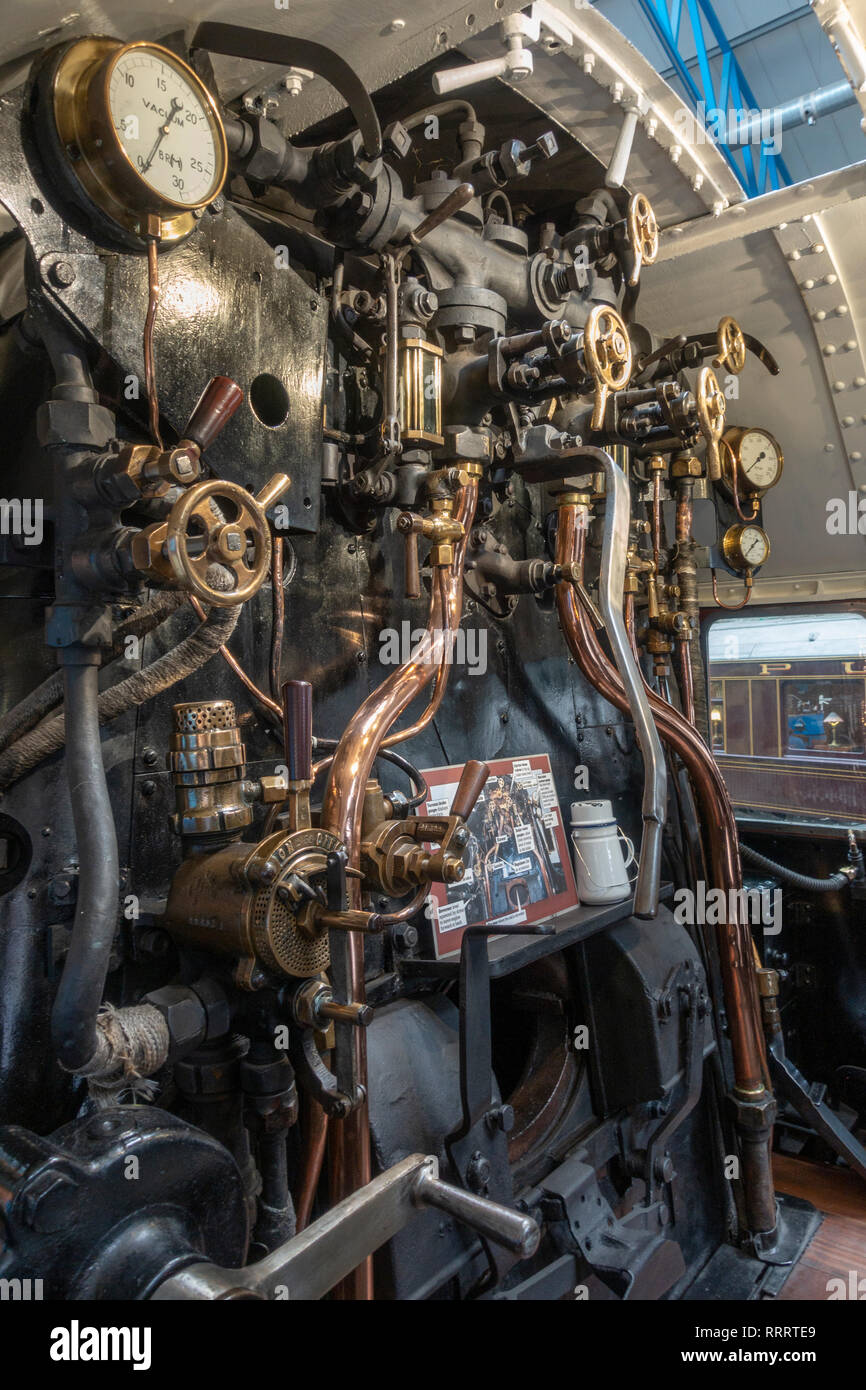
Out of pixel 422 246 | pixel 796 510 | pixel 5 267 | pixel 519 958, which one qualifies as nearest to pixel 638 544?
pixel 796 510

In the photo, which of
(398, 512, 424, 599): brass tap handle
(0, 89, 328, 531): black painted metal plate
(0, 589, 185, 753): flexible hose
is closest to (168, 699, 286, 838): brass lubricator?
(0, 589, 185, 753): flexible hose

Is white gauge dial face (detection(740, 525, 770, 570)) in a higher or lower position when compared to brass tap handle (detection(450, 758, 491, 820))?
higher

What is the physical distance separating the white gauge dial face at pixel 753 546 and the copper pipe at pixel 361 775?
65.4 inches

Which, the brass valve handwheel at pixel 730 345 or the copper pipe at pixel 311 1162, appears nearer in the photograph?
the copper pipe at pixel 311 1162

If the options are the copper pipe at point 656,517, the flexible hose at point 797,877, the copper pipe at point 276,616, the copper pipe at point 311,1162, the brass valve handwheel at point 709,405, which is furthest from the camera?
the flexible hose at point 797,877

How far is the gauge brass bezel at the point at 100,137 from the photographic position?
1.22m

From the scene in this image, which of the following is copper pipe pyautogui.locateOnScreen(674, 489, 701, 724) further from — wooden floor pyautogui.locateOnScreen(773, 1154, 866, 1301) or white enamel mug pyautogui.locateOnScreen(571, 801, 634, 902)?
wooden floor pyautogui.locateOnScreen(773, 1154, 866, 1301)

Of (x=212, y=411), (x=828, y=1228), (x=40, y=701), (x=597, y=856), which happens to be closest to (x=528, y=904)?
(x=597, y=856)

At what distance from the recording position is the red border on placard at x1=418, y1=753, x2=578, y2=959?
6.33 feet

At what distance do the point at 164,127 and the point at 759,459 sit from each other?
8.34 ft

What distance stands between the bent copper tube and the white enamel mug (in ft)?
0.79

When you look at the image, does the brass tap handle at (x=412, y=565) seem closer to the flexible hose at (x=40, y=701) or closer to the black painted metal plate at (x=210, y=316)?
the black painted metal plate at (x=210, y=316)

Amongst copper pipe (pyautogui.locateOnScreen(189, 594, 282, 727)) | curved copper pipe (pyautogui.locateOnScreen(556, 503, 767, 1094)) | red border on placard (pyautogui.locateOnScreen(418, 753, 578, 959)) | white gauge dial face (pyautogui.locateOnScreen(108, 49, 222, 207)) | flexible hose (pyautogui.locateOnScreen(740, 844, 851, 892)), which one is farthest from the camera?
flexible hose (pyautogui.locateOnScreen(740, 844, 851, 892))

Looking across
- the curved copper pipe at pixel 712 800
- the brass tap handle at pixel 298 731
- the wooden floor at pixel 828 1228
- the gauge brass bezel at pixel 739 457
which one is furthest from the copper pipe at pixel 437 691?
the wooden floor at pixel 828 1228
